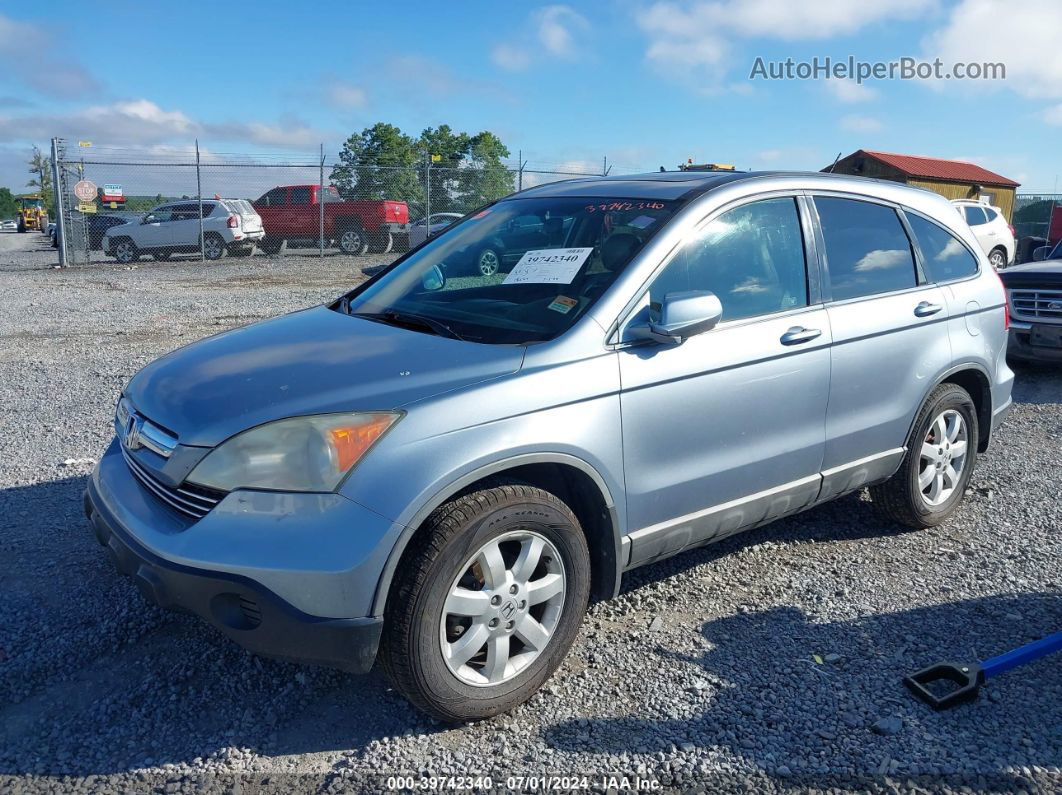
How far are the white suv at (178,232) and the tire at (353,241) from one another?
9.11 feet

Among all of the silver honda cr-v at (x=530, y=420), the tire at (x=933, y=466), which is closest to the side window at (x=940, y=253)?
the silver honda cr-v at (x=530, y=420)

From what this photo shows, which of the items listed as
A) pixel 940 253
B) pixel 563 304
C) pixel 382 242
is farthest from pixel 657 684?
pixel 382 242

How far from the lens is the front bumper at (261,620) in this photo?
2604mm

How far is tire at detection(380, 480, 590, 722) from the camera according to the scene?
271cm

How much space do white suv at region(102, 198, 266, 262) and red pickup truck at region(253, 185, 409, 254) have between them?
146cm

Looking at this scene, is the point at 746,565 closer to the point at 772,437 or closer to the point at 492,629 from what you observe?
the point at 772,437

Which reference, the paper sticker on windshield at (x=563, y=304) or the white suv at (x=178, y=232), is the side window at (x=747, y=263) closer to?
the paper sticker on windshield at (x=563, y=304)

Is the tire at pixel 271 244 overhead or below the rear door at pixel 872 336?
overhead

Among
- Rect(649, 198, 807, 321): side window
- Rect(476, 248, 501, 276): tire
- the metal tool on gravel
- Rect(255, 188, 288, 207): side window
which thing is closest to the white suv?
Rect(255, 188, 288, 207): side window

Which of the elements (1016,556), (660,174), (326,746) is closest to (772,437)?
(660,174)

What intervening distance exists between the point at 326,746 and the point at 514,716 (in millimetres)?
634

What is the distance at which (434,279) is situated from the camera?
13.2 ft

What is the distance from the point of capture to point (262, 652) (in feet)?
8.81

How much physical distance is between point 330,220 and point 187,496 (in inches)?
858
